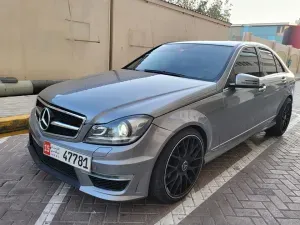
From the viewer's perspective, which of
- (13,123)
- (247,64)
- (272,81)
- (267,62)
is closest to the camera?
(247,64)

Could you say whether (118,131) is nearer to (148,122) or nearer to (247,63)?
(148,122)

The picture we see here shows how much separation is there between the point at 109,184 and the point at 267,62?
329cm

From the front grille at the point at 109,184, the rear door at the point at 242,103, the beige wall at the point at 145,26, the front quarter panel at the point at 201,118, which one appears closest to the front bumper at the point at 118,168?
the front grille at the point at 109,184

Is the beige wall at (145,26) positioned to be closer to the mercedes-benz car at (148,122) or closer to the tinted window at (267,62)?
the tinted window at (267,62)

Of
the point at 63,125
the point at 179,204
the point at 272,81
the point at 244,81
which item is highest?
the point at 244,81

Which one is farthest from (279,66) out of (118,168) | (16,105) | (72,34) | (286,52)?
(286,52)

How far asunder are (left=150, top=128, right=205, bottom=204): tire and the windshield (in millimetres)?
835

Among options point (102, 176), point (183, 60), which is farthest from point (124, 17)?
point (102, 176)

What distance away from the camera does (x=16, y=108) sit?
223 inches

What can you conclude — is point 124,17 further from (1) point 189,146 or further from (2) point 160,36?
(1) point 189,146

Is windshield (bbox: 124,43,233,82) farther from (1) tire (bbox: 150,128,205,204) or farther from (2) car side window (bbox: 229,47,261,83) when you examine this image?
(1) tire (bbox: 150,128,205,204)

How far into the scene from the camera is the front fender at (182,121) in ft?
8.56

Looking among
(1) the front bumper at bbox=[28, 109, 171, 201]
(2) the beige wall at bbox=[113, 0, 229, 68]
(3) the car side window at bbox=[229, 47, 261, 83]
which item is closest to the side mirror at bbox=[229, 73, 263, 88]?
(3) the car side window at bbox=[229, 47, 261, 83]

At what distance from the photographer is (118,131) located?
2445mm
